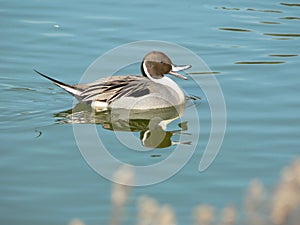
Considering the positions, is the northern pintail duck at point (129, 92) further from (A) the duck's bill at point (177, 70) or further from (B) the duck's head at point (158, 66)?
(A) the duck's bill at point (177, 70)

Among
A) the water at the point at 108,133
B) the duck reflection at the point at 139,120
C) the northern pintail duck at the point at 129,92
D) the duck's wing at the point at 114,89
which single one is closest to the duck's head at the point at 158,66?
the northern pintail duck at the point at 129,92

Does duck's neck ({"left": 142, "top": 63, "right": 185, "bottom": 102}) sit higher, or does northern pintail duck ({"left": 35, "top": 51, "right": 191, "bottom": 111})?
duck's neck ({"left": 142, "top": 63, "right": 185, "bottom": 102})

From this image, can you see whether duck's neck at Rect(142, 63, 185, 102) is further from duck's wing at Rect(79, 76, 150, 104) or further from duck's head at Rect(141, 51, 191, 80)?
duck's wing at Rect(79, 76, 150, 104)

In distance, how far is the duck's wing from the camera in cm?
984

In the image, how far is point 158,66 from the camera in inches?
403

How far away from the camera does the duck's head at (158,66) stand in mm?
10164

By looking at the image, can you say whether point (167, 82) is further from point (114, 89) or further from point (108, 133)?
point (108, 133)

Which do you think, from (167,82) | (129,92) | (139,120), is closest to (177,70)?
(167,82)

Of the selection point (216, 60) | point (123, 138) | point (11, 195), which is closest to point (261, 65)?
point (216, 60)

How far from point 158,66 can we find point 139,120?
3.17 ft

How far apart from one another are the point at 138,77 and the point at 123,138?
1591mm

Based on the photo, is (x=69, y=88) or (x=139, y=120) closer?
(x=139, y=120)

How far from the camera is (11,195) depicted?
692 centimetres

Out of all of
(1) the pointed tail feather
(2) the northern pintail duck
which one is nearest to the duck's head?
(2) the northern pintail duck
